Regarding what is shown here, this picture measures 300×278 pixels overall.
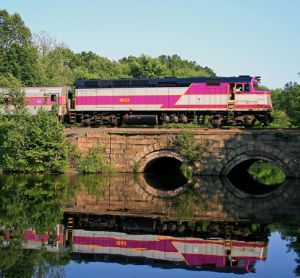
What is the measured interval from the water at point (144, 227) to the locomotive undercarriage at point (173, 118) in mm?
7331

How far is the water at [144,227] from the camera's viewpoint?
49.6 ft

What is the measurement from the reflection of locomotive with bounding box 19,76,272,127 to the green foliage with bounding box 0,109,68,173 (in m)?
4.04

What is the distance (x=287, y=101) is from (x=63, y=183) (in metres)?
46.3

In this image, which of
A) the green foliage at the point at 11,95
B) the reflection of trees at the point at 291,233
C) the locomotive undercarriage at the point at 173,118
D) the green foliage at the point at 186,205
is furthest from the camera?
the green foliage at the point at 11,95

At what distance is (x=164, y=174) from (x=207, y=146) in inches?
275

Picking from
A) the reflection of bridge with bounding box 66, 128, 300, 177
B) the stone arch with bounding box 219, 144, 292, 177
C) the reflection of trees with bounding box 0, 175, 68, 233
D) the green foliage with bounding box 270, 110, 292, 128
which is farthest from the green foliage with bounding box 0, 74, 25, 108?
the green foliage with bounding box 270, 110, 292, 128

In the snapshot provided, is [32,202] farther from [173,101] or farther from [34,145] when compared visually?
[173,101]

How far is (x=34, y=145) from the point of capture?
121 ft

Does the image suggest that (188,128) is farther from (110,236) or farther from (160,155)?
(110,236)

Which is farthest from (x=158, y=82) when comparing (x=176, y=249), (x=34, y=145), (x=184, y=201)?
(x=176, y=249)

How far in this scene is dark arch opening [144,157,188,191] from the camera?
32.9m

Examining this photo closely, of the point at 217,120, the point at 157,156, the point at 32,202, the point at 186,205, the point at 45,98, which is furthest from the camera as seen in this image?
the point at 45,98

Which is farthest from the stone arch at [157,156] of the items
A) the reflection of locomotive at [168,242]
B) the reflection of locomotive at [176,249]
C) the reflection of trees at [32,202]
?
the reflection of locomotive at [176,249]

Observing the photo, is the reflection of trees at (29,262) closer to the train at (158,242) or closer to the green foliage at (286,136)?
the train at (158,242)
